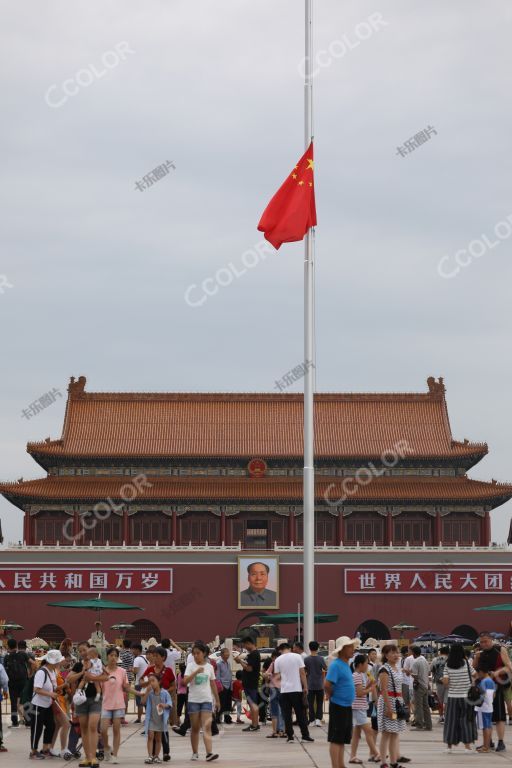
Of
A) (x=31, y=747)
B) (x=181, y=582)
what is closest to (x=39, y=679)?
(x=31, y=747)

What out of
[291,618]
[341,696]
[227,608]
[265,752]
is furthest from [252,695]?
[227,608]

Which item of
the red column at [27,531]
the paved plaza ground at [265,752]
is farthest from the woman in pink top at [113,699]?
the red column at [27,531]

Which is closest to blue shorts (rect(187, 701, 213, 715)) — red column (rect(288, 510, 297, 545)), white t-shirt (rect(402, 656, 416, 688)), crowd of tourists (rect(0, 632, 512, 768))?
crowd of tourists (rect(0, 632, 512, 768))

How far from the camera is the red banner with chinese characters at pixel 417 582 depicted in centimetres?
4903

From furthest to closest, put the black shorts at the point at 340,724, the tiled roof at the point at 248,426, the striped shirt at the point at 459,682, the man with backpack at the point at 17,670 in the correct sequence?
1. the tiled roof at the point at 248,426
2. the man with backpack at the point at 17,670
3. the striped shirt at the point at 459,682
4. the black shorts at the point at 340,724

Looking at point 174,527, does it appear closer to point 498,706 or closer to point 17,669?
point 17,669

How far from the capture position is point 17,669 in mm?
22406

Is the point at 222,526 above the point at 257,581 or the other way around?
above

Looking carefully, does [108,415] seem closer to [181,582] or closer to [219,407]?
[219,407]

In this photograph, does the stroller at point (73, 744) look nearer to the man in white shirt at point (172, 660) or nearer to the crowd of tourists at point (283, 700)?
the crowd of tourists at point (283, 700)

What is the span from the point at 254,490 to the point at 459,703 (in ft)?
114

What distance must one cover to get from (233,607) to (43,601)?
6.95 metres

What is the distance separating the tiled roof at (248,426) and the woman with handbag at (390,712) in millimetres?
36607

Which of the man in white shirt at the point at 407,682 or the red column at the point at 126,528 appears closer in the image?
the man in white shirt at the point at 407,682
